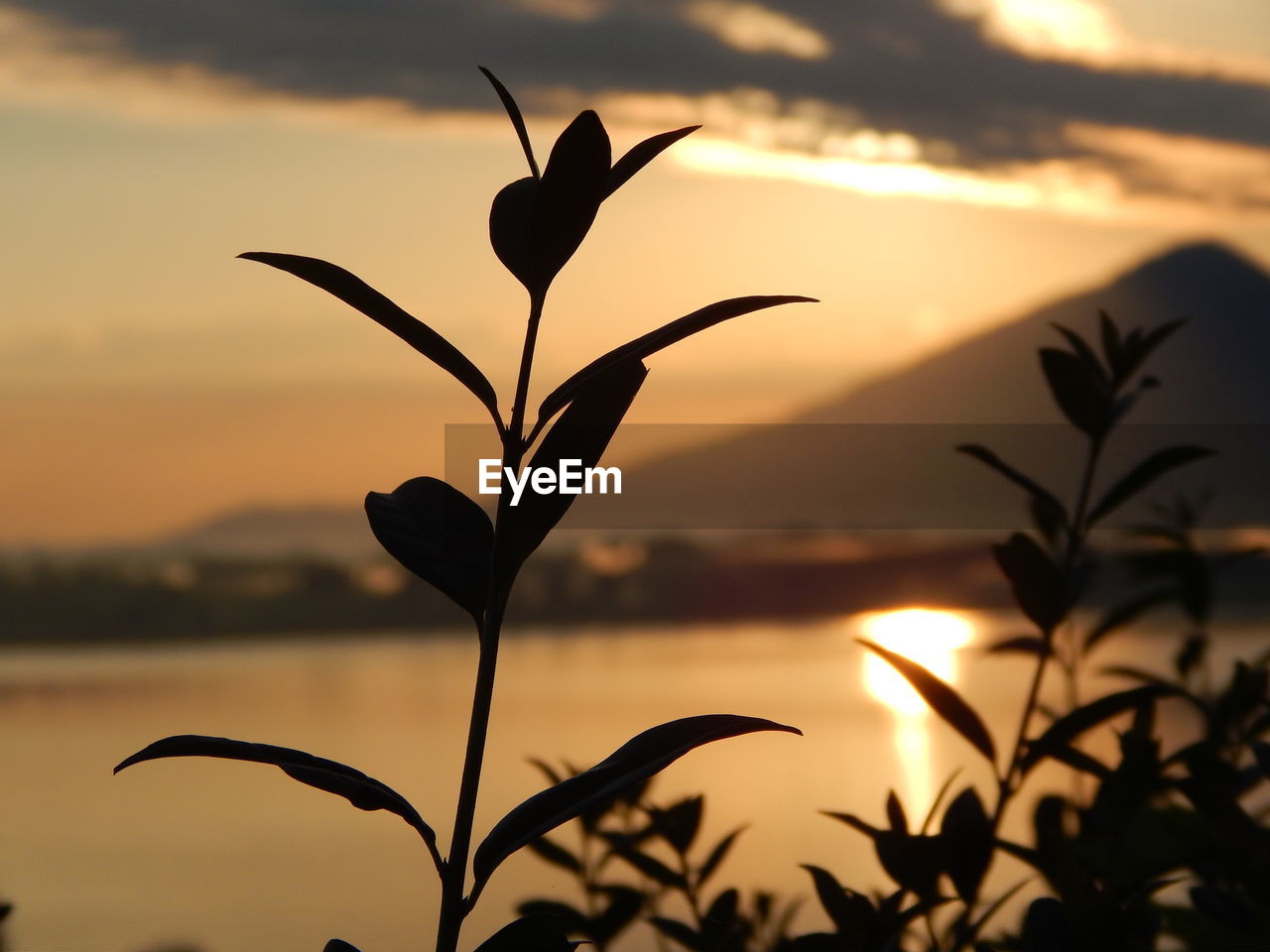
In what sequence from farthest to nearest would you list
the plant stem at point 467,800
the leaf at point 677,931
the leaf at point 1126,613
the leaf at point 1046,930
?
the leaf at point 1126,613 → the leaf at point 677,931 → the leaf at point 1046,930 → the plant stem at point 467,800

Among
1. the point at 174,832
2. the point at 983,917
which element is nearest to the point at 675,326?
the point at 983,917

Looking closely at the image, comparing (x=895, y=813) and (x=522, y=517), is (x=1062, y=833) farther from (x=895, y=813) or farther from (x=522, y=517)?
(x=522, y=517)

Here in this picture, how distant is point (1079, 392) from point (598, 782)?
1.25 feet

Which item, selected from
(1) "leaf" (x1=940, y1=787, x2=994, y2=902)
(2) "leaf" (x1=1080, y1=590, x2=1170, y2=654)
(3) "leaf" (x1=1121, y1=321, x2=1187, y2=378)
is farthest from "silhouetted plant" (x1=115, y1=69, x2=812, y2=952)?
(2) "leaf" (x1=1080, y1=590, x2=1170, y2=654)

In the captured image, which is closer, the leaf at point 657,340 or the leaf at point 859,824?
the leaf at point 657,340

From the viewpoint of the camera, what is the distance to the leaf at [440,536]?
0.45 m

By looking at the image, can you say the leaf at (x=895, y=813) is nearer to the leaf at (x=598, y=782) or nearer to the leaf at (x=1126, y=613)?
the leaf at (x=598, y=782)

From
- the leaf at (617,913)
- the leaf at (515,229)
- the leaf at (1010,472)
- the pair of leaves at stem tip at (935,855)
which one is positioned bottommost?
Answer: the leaf at (617,913)

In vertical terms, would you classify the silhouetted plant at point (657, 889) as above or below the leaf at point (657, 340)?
below

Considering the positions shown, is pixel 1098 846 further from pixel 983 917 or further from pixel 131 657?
pixel 131 657

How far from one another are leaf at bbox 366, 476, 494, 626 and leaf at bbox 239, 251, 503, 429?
0.17 ft

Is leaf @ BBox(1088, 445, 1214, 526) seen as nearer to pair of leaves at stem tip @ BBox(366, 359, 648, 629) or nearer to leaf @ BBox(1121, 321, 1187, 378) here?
leaf @ BBox(1121, 321, 1187, 378)

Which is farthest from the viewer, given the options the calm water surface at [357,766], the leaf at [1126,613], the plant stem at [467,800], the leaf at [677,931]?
the calm water surface at [357,766]

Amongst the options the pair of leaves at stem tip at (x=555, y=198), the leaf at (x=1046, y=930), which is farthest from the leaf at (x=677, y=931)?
the pair of leaves at stem tip at (x=555, y=198)
